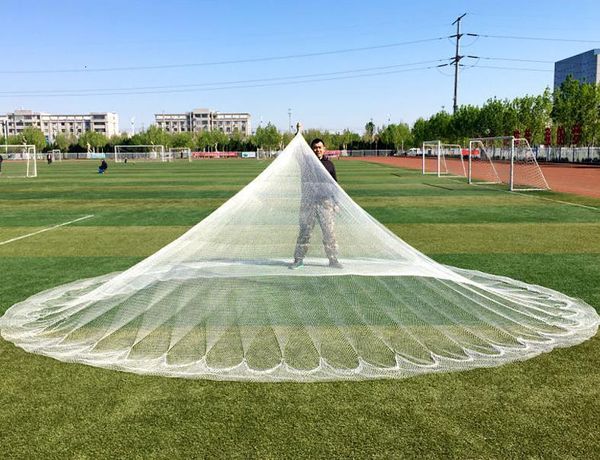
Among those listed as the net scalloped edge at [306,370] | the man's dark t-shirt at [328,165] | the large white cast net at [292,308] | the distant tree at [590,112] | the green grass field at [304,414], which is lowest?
the green grass field at [304,414]

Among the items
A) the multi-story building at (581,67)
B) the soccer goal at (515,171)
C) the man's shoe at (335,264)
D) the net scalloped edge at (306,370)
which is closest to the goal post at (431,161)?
the soccer goal at (515,171)

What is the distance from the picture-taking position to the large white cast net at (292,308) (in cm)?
475

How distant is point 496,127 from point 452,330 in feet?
239

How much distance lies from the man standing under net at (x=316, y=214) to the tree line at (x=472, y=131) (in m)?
→ 57.0

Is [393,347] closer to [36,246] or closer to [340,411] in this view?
[340,411]

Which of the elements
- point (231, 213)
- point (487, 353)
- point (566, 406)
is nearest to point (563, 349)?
point (487, 353)

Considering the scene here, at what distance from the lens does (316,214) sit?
6633 millimetres

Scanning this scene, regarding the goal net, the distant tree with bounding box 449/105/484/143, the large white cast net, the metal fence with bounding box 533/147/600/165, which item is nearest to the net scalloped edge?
the large white cast net

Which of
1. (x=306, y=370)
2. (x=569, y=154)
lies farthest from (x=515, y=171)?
(x=306, y=370)

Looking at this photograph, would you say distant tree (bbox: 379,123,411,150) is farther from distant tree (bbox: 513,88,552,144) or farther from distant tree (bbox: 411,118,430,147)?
distant tree (bbox: 513,88,552,144)

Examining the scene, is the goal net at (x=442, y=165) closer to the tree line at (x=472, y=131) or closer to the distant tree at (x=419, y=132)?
the tree line at (x=472, y=131)

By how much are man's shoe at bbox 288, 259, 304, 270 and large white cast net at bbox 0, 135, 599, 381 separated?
111mm

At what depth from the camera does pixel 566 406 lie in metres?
3.94

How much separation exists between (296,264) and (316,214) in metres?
0.63
